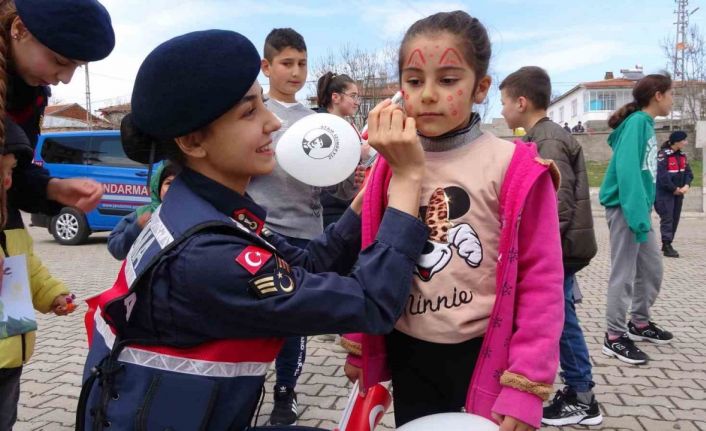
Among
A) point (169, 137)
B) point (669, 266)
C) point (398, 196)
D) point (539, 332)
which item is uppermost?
point (169, 137)

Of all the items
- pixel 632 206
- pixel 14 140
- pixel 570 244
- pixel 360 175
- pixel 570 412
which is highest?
pixel 14 140

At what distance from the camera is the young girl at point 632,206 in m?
4.03

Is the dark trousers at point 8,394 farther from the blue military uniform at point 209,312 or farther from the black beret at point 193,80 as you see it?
the black beret at point 193,80

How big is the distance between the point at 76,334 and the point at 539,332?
16.2 ft

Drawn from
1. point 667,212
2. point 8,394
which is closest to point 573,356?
point 8,394

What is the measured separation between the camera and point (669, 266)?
8477 mm

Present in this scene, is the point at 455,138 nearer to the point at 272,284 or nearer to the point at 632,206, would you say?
the point at 272,284

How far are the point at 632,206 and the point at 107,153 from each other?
8.87 meters

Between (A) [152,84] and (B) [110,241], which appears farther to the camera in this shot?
(B) [110,241]

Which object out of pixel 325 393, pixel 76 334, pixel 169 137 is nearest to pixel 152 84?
pixel 169 137

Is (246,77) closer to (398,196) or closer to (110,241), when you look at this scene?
(398,196)

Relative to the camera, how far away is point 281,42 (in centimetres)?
345

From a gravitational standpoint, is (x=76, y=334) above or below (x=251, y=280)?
below

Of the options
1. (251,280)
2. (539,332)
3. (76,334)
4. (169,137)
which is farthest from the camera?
(76,334)
